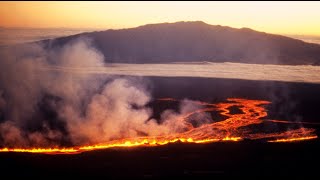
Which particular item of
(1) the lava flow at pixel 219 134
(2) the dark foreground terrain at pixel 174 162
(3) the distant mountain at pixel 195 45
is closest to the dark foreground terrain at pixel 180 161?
(2) the dark foreground terrain at pixel 174 162

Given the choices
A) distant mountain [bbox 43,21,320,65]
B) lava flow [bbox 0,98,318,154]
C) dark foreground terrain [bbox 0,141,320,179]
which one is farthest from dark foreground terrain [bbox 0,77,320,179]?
distant mountain [bbox 43,21,320,65]

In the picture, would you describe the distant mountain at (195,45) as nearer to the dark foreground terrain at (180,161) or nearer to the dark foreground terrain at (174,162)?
the dark foreground terrain at (180,161)

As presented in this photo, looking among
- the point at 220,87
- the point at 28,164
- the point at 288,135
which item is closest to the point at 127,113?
the point at 28,164

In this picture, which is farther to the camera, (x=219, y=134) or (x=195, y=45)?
(x=195, y=45)

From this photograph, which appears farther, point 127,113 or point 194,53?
point 194,53

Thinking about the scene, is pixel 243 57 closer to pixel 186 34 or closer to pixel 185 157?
pixel 186 34

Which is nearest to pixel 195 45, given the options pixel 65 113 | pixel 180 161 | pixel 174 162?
pixel 65 113

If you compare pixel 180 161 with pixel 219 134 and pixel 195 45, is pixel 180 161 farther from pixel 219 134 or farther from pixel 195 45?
pixel 195 45

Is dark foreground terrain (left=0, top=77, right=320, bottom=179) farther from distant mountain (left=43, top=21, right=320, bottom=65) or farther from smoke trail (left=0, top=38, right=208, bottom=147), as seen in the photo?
distant mountain (left=43, top=21, right=320, bottom=65)
